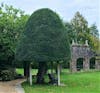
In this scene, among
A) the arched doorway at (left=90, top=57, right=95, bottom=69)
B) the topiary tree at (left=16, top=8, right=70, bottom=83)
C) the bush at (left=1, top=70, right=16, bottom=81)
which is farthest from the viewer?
the arched doorway at (left=90, top=57, right=95, bottom=69)

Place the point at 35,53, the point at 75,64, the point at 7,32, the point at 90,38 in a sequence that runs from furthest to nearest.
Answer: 1. the point at 90,38
2. the point at 75,64
3. the point at 7,32
4. the point at 35,53

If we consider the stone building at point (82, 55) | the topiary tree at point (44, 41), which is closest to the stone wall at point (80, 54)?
the stone building at point (82, 55)

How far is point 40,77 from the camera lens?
26.7m

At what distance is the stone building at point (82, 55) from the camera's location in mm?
46031

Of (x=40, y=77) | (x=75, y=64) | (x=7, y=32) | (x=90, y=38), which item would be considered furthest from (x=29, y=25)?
(x=90, y=38)

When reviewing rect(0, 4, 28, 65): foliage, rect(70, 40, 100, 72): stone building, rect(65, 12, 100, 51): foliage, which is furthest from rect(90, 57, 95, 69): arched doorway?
rect(0, 4, 28, 65): foliage

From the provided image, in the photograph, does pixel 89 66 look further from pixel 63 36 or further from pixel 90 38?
pixel 63 36

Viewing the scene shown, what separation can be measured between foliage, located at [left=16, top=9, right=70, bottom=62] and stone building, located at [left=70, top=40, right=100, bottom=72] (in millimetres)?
21215

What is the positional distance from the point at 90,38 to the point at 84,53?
1466 cm

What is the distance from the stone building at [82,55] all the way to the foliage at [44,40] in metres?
21.2

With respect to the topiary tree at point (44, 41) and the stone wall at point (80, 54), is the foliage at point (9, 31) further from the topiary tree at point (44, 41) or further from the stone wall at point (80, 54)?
the stone wall at point (80, 54)

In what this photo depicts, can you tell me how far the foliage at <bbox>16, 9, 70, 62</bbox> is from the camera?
78.5 feet

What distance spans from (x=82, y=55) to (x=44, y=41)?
77.6 feet

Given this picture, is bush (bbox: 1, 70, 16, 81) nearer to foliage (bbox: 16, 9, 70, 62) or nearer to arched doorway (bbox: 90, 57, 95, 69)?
foliage (bbox: 16, 9, 70, 62)
